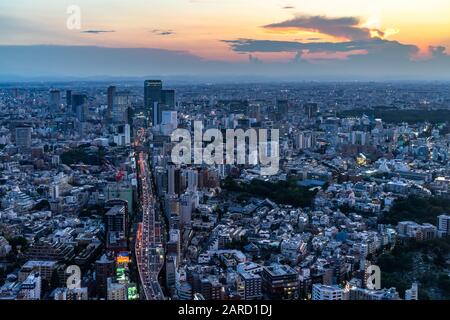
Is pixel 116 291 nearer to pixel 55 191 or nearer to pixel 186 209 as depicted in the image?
pixel 186 209

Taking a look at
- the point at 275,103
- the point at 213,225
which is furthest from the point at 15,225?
the point at 275,103

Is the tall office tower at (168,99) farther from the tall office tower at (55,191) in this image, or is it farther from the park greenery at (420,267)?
the park greenery at (420,267)

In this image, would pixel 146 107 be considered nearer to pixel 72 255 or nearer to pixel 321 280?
pixel 72 255

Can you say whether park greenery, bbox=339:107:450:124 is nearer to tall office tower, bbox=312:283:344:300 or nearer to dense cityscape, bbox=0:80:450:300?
dense cityscape, bbox=0:80:450:300

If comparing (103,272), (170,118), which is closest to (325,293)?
(103,272)

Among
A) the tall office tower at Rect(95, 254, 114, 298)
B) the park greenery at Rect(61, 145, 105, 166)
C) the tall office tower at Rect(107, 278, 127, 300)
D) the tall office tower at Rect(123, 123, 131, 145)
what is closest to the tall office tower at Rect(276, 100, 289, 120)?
the tall office tower at Rect(123, 123, 131, 145)

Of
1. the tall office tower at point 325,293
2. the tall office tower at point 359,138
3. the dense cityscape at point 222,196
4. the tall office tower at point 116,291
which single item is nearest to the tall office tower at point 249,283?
the dense cityscape at point 222,196
